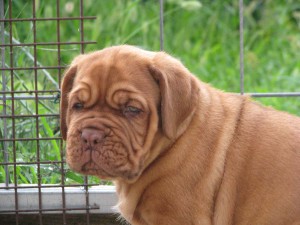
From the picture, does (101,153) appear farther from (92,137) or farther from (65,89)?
(65,89)

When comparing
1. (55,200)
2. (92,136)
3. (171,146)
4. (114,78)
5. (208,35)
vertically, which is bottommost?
(55,200)

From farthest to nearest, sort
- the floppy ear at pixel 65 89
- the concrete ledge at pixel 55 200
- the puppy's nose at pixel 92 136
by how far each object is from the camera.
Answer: the concrete ledge at pixel 55 200, the floppy ear at pixel 65 89, the puppy's nose at pixel 92 136

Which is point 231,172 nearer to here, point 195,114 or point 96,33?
point 195,114

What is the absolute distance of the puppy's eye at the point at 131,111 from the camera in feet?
17.2

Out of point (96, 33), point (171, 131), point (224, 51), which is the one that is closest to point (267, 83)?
point (224, 51)

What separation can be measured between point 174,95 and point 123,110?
0.28 meters

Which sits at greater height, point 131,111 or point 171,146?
point 131,111

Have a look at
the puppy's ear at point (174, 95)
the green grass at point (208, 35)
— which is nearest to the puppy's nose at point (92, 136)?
the puppy's ear at point (174, 95)

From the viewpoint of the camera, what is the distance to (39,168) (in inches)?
249

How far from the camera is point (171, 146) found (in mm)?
5426

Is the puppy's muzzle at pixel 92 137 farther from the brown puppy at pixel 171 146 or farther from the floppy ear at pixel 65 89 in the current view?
A: the floppy ear at pixel 65 89

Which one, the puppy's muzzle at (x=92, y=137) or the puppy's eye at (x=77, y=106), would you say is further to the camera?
the puppy's eye at (x=77, y=106)

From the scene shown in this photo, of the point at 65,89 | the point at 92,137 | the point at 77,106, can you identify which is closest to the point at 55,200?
the point at 65,89

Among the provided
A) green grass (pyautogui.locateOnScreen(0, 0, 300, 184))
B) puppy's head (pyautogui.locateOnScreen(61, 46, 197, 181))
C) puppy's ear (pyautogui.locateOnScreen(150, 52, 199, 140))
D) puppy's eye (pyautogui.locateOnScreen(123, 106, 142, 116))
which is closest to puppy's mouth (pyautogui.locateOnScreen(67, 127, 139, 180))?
puppy's head (pyautogui.locateOnScreen(61, 46, 197, 181))
